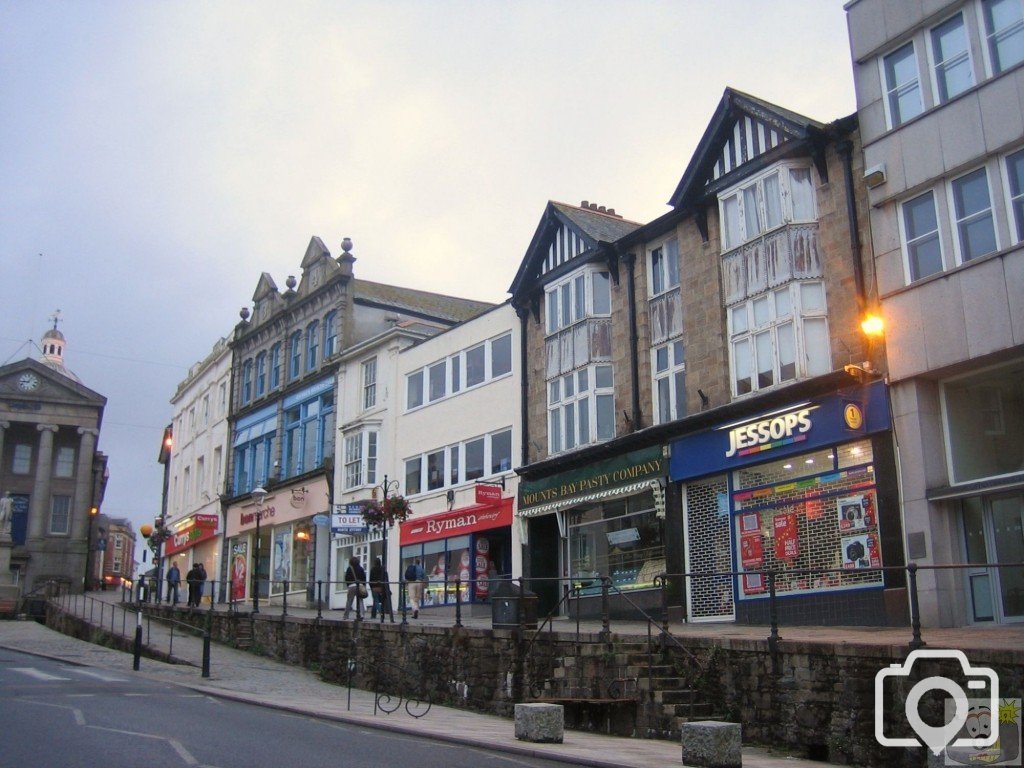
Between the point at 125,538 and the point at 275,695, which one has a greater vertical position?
the point at 125,538

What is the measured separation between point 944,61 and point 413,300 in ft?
87.3

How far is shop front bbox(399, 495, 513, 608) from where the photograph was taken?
97.0 ft

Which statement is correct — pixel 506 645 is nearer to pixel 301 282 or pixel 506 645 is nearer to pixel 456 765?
pixel 456 765

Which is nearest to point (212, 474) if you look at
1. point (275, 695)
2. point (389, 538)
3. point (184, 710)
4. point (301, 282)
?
point (301, 282)

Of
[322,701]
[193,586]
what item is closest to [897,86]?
[322,701]

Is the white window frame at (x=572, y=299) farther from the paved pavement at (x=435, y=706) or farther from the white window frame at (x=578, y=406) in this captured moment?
the paved pavement at (x=435, y=706)

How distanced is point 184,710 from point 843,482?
40.0ft

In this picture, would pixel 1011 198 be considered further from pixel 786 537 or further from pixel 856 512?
pixel 786 537

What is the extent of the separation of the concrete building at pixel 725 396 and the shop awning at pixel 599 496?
2.1 inches

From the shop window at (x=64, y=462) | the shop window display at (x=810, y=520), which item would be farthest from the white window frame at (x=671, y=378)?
the shop window at (x=64, y=462)

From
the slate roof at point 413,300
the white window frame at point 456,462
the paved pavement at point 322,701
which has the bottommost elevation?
→ the paved pavement at point 322,701

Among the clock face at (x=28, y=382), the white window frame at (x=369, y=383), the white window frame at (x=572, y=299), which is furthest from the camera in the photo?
the clock face at (x=28, y=382)

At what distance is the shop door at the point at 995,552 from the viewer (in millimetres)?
16984

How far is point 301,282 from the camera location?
44.0 metres
